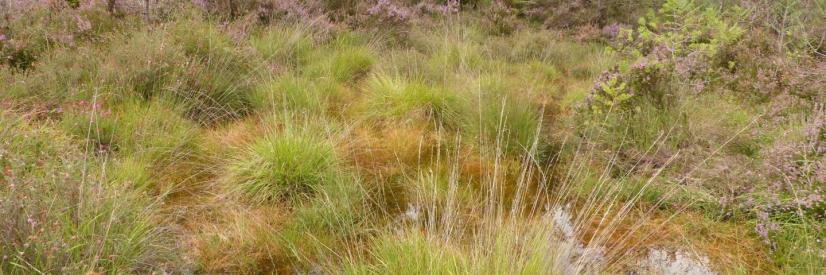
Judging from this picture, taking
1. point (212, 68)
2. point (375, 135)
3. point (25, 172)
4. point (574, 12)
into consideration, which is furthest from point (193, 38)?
point (574, 12)

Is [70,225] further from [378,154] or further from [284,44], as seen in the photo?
[284,44]

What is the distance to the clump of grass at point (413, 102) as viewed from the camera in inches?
184

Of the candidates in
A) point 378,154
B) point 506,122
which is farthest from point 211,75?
point 506,122

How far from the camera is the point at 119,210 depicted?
2475 mm

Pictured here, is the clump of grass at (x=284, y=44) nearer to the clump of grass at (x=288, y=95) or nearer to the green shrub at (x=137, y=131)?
the clump of grass at (x=288, y=95)

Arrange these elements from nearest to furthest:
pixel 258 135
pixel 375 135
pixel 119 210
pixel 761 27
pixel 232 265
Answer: pixel 119 210 < pixel 232 265 < pixel 258 135 < pixel 375 135 < pixel 761 27

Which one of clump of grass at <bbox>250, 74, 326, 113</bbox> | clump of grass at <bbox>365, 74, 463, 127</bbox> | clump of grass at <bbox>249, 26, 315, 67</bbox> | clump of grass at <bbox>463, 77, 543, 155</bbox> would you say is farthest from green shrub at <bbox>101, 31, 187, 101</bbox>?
clump of grass at <bbox>463, 77, 543, 155</bbox>

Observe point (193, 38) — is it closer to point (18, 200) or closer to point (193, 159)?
point (193, 159)

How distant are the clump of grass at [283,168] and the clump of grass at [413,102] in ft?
3.92

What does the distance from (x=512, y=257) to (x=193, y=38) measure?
408 cm

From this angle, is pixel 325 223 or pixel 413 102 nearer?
pixel 325 223

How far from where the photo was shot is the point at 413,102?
189 inches

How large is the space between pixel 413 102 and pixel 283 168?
5.67 feet

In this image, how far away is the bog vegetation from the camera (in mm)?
2469
